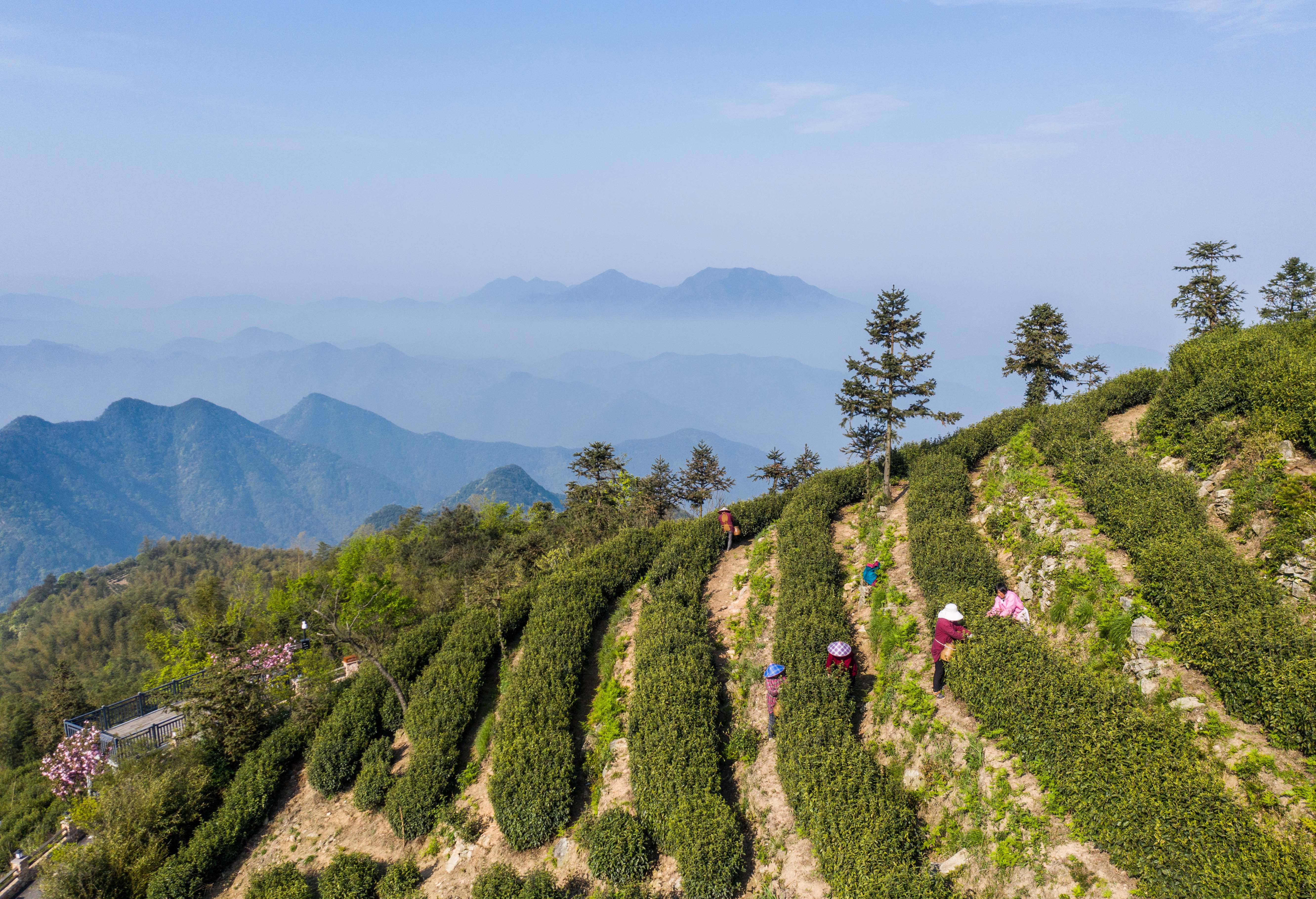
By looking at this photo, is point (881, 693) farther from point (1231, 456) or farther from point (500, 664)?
point (500, 664)

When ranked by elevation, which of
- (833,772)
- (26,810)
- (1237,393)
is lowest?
(26,810)

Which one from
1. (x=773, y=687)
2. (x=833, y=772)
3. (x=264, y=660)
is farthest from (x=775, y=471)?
(x=833, y=772)

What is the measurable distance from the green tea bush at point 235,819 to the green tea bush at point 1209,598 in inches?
758

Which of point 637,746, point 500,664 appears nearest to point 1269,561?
point 637,746

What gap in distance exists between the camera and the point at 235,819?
1465 cm

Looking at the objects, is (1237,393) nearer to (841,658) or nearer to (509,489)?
(841,658)

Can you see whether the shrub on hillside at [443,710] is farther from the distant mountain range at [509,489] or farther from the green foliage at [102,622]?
the distant mountain range at [509,489]

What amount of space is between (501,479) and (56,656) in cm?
10390

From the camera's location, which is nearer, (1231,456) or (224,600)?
(1231,456)

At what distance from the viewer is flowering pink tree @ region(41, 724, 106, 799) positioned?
1952 centimetres

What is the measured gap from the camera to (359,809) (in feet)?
49.3

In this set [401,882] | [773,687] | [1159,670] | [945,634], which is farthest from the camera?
[773,687]

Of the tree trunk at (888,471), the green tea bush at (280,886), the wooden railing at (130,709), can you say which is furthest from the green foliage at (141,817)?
the tree trunk at (888,471)

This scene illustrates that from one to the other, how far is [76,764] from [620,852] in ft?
65.6
